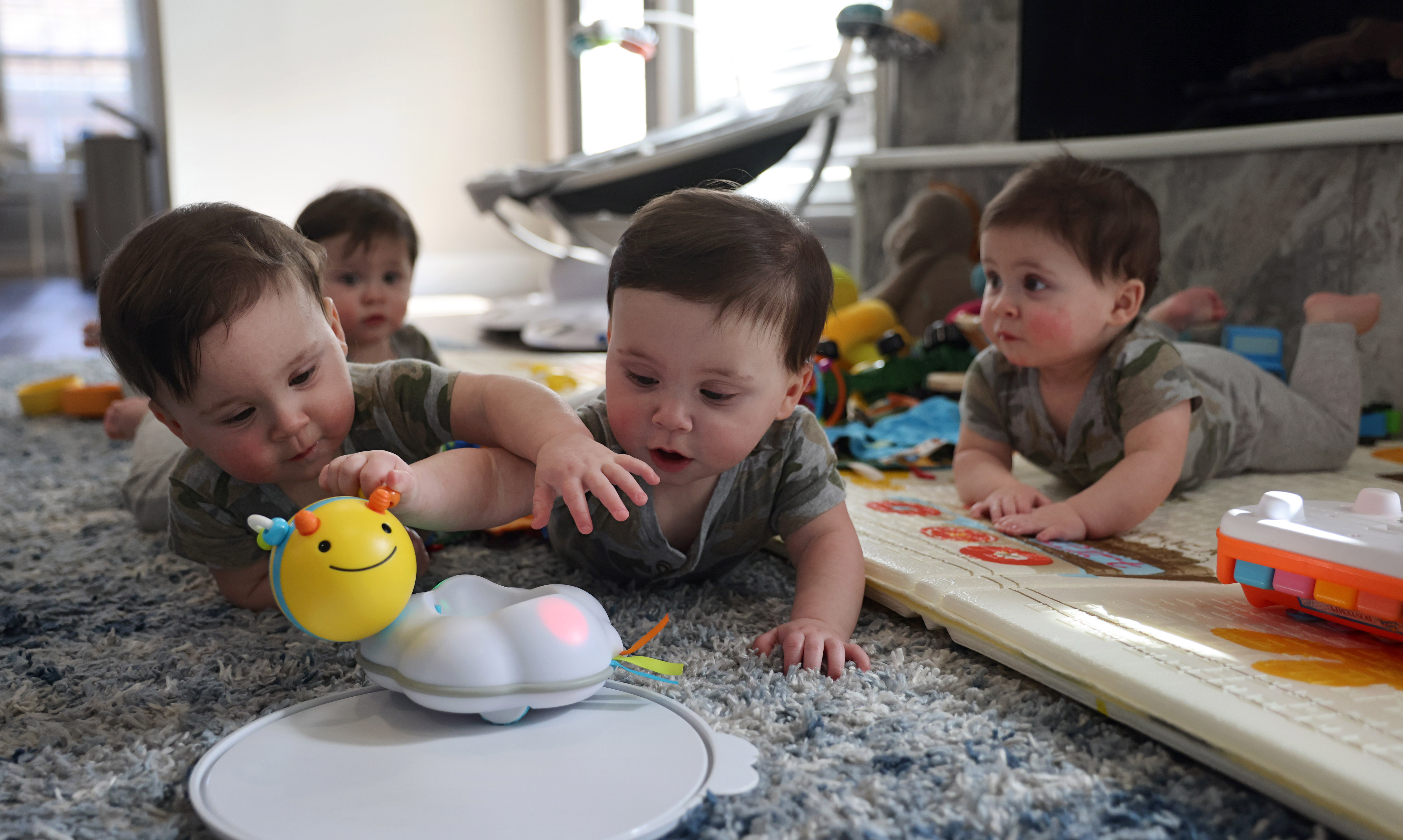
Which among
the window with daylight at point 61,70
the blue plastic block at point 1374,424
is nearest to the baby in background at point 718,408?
the blue plastic block at point 1374,424

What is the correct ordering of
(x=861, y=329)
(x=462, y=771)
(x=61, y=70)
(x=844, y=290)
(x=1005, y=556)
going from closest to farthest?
(x=462, y=771) < (x=1005, y=556) < (x=861, y=329) < (x=844, y=290) < (x=61, y=70)

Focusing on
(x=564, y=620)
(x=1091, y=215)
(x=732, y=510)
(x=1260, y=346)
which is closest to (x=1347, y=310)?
(x=1260, y=346)

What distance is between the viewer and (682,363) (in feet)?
2.45

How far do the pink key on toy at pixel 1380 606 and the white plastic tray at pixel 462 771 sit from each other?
0.41 meters

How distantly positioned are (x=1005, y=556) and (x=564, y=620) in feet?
1.55

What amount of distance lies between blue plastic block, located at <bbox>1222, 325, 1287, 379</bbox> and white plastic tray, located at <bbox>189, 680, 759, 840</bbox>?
4.22 ft

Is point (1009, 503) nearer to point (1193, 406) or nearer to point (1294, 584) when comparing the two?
point (1193, 406)

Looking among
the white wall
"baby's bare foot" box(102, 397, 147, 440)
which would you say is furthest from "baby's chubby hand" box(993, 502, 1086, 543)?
the white wall

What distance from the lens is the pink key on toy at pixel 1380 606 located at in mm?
643

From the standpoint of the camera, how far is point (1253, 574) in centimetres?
72

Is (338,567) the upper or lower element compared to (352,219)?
lower

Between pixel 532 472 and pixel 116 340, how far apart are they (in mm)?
307

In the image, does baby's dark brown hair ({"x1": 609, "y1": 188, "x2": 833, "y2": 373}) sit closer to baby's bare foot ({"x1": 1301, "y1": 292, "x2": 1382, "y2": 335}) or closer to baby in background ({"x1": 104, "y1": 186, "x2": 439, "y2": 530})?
baby in background ({"x1": 104, "y1": 186, "x2": 439, "y2": 530})

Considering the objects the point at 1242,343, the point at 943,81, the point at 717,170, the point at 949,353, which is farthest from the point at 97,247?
the point at 1242,343
